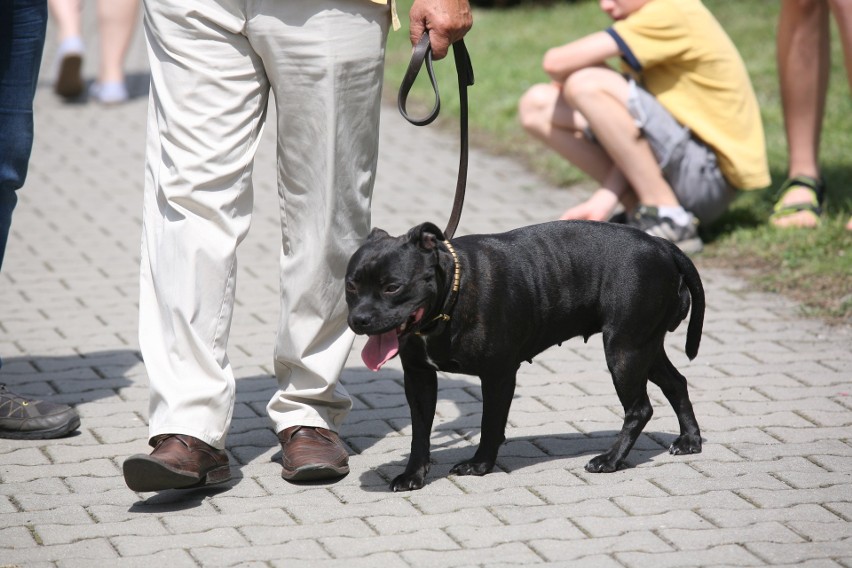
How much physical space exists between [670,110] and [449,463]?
129 inches

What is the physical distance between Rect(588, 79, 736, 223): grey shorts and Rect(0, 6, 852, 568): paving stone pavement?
0.49 m

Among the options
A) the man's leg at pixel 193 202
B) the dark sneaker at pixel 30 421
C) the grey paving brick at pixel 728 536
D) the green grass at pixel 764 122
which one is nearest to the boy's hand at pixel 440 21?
the man's leg at pixel 193 202

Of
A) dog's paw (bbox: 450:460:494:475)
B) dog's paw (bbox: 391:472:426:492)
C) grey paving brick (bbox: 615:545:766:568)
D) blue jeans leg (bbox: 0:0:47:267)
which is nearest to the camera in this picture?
grey paving brick (bbox: 615:545:766:568)

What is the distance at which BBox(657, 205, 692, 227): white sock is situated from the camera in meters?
6.81

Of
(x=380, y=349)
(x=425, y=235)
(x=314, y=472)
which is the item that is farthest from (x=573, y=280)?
(x=314, y=472)

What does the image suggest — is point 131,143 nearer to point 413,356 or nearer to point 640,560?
point 413,356

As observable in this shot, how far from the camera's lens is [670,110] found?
687 cm

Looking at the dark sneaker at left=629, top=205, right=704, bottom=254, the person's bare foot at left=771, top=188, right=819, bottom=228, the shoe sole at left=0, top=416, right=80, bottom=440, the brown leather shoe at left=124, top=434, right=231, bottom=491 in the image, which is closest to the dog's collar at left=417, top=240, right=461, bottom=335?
the brown leather shoe at left=124, top=434, right=231, bottom=491

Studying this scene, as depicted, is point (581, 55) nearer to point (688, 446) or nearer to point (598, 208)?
point (598, 208)

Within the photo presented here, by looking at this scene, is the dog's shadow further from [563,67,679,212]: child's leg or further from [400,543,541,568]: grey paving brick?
[563,67,679,212]: child's leg

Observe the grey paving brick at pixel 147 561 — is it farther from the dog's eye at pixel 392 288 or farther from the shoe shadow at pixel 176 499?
the dog's eye at pixel 392 288

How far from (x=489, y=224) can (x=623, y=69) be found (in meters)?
1.19

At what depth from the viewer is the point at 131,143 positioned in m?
9.55

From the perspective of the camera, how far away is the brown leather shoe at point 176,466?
146 inches
